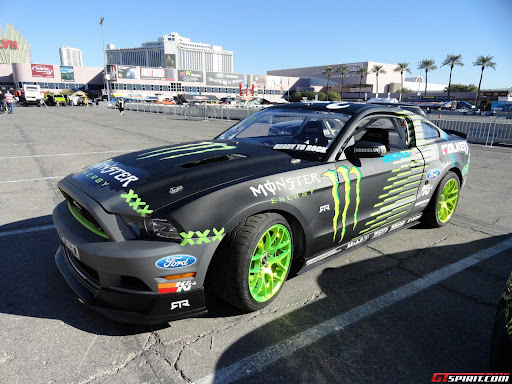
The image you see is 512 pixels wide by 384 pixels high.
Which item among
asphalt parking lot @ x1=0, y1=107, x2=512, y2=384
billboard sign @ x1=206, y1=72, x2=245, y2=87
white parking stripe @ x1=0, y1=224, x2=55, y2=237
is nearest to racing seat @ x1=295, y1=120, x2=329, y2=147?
asphalt parking lot @ x1=0, y1=107, x2=512, y2=384

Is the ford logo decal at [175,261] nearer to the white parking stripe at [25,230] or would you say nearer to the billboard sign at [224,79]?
the white parking stripe at [25,230]

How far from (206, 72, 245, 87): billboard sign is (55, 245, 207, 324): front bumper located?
104915 mm

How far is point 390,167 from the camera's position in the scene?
340 cm

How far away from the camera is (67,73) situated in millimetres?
91562

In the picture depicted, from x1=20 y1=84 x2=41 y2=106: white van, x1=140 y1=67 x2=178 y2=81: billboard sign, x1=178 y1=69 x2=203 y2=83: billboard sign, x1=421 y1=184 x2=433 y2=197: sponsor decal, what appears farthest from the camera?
x1=178 y1=69 x2=203 y2=83: billboard sign

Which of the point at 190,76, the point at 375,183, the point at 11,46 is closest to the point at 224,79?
the point at 190,76

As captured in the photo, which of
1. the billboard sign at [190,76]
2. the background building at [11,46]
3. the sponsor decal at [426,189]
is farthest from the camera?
the background building at [11,46]

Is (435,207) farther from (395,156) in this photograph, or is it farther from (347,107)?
(347,107)

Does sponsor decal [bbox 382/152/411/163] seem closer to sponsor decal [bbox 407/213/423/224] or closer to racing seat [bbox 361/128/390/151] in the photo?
racing seat [bbox 361/128/390/151]

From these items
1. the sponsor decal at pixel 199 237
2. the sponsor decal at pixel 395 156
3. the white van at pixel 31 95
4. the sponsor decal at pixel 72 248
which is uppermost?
the white van at pixel 31 95

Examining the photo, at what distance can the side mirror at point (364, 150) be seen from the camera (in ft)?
9.81

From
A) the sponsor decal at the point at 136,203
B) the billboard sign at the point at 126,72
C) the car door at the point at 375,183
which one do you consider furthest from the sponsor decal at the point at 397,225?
the billboard sign at the point at 126,72

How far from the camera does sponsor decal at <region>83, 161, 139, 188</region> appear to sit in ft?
8.24

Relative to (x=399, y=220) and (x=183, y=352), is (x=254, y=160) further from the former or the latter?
(x=399, y=220)
